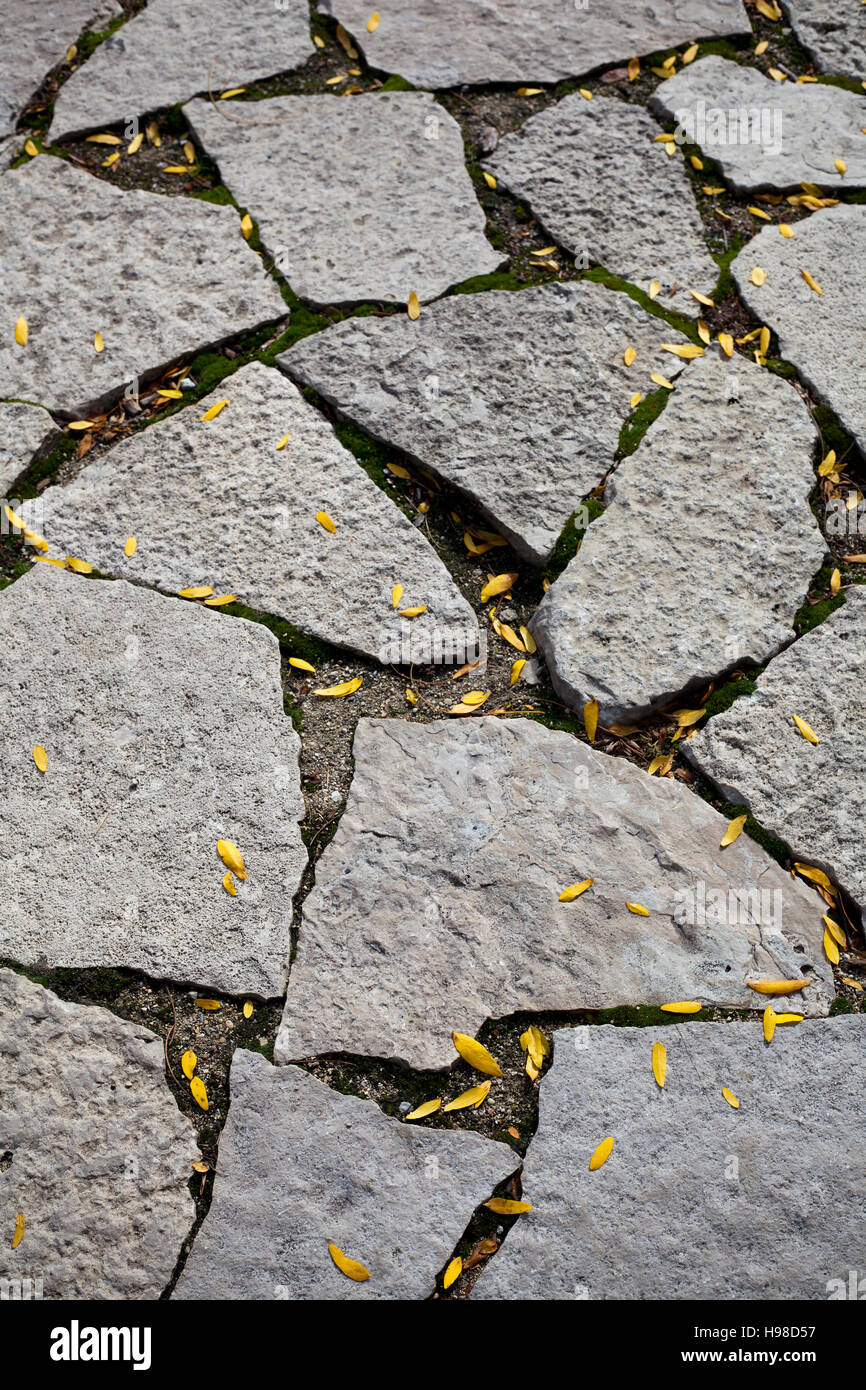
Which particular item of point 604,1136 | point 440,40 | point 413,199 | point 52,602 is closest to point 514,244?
point 413,199

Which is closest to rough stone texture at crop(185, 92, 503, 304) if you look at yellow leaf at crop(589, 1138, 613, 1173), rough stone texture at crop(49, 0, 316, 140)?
rough stone texture at crop(49, 0, 316, 140)

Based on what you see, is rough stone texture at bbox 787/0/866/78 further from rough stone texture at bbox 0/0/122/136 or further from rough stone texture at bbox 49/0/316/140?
rough stone texture at bbox 0/0/122/136

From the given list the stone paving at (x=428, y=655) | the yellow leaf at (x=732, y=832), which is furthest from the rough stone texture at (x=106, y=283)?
the yellow leaf at (x=732, y=832)

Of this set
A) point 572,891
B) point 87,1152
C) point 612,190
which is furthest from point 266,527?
point 612,190

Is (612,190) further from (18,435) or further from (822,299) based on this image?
(18,435)

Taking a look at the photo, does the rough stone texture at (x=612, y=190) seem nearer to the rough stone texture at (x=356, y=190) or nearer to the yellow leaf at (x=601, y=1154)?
the rough stone texture at (x=356, y=190)

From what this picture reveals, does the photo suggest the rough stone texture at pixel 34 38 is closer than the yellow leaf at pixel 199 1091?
No
